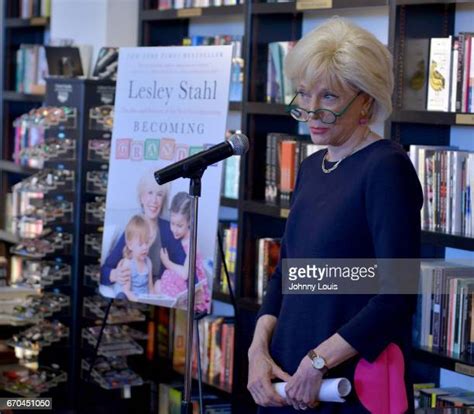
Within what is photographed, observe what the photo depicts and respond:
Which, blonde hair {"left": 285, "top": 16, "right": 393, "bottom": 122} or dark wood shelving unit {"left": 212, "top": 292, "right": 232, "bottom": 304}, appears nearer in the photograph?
blonde hair {"left": 285, "top": 16, "right": 393, "bottom": 122}

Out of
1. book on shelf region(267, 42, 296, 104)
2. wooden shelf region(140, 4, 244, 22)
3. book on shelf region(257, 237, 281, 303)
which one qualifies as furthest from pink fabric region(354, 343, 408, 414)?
wooden shelf region(140, 4, 244, 22)

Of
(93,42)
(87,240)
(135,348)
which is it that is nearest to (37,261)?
(87,240)

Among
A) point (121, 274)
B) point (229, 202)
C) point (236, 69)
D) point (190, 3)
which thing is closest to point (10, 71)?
point (190, 3)

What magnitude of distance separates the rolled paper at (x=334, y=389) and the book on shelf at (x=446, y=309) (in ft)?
3.52

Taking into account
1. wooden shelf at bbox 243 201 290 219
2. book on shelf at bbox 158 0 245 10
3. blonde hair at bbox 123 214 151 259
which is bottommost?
blonde hair at bbox 123 214 151 259

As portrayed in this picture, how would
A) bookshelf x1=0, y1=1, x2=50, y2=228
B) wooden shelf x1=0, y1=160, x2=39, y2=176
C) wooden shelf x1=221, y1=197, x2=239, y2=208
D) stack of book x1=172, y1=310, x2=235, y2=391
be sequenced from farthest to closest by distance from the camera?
bookshelf x1=0, y1=1, x2=50, y2=228 < wooden shelf x1=0, y1=160, x2=39, y2=176 < stack of book x1=172, y1=310, x2=235, y2=391 < wooden shelf x1=221, y1=197, x2=239, y2=208

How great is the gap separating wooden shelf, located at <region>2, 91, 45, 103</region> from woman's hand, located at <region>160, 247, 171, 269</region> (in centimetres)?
200

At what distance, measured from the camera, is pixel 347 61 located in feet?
6.63

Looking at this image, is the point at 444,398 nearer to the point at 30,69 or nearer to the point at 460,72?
the point at 460,72

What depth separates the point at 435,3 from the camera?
10.4 feet

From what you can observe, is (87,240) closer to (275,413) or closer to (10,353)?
(10,353)

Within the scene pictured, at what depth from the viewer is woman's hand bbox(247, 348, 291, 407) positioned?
2.10 meters

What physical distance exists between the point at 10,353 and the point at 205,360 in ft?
2.61

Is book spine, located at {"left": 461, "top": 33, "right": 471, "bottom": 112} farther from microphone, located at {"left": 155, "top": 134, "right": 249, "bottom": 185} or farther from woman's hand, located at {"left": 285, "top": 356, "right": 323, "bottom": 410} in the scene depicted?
woman's hand, located at {"left": 285, "top": 356, "right": 323, "bottom": 410}
